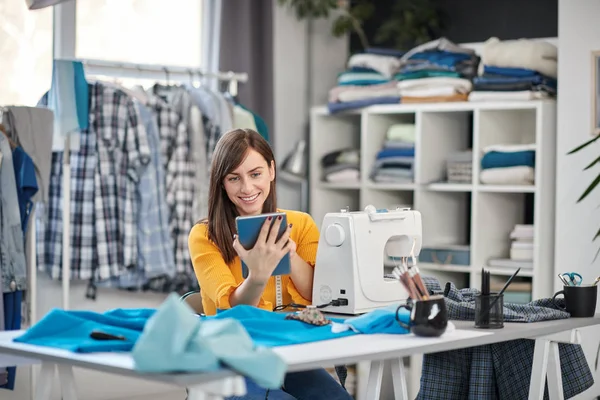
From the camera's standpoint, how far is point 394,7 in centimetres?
501

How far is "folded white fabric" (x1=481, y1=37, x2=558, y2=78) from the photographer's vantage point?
165 inches

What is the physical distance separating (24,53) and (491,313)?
2640 millimetres

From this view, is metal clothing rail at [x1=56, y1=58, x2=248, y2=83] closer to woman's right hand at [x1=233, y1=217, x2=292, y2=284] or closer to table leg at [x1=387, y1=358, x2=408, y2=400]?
woman's right hand at [x1=233, y1=217, x2=292, y2=284]

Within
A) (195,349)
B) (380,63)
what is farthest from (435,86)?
(195,349)

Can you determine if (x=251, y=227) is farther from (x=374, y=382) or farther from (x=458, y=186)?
(x=458, y=186)

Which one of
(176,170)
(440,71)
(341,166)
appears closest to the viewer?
(176,170)

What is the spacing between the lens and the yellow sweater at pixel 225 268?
2.63 meters

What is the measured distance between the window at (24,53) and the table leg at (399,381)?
242 cm

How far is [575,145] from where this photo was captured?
3.96m

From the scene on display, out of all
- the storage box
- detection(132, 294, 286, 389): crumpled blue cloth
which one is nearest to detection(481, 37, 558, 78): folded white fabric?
the storage box

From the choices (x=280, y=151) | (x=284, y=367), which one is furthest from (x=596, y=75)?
(x=284, y=367)

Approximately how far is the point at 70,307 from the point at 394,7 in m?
2.30

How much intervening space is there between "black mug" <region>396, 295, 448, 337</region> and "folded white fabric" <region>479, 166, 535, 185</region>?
2.12 metres

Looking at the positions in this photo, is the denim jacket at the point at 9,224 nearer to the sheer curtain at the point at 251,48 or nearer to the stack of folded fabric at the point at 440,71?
the sheer curtain at the point at 251,48
